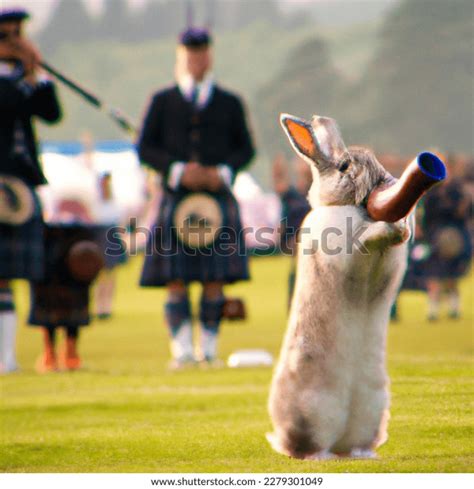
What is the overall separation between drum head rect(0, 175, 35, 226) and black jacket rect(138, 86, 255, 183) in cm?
74

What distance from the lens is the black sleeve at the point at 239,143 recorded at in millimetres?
7797

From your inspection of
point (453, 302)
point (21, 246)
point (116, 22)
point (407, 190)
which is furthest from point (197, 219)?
point (116, 22)

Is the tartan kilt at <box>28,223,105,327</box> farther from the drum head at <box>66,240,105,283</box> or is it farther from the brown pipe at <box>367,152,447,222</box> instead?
the brown pipe at <box>367,152,447,222</box>

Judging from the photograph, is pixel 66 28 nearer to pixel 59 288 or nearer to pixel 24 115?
pixel 59 288

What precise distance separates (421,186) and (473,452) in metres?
1.00

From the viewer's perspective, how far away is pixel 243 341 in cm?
1009

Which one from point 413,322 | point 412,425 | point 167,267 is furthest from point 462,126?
point 412,425

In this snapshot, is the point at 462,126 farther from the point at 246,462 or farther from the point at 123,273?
the point at 246,462

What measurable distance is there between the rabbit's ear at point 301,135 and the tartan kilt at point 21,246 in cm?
387

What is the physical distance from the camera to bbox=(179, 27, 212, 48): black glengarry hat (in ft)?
25.0

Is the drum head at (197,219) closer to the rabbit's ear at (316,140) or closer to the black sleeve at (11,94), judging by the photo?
the black sleeve at (11,94)

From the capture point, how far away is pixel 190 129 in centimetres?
775

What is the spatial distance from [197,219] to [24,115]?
1.14 meters

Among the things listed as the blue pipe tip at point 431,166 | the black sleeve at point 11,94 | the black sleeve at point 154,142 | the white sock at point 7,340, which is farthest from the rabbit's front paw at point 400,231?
the white sock at point 7,340
